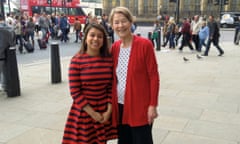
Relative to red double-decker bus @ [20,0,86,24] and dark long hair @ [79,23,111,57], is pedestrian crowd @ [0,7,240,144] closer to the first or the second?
dark long hair @ [79,23,111,57]

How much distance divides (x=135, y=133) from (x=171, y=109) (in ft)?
9.67

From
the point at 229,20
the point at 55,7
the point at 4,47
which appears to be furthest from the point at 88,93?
the point at 229,20

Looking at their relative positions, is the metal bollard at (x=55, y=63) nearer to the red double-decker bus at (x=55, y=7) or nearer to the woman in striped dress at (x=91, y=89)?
the woman in striped dress at (x=91, y=89)

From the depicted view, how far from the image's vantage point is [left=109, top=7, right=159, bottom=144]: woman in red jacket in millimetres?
2449

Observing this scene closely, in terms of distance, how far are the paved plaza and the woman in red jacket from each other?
1564 millimetres

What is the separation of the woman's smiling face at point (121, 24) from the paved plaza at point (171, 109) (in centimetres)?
199

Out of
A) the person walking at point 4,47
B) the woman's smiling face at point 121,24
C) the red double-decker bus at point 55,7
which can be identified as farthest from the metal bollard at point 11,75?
the red double-decker bus at point 55,7

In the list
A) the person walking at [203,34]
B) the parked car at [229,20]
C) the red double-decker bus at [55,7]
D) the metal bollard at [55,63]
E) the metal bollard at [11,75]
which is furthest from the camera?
the parked car at [229,20]

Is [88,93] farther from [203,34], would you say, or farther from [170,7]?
[170,7]

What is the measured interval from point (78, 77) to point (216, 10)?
5390cm

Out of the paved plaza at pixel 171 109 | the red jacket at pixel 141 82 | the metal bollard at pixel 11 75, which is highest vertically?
the red jacket at pixel 141 82

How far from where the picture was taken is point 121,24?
2.45 metres

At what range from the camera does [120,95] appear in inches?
102

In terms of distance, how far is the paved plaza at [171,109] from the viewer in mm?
4223
